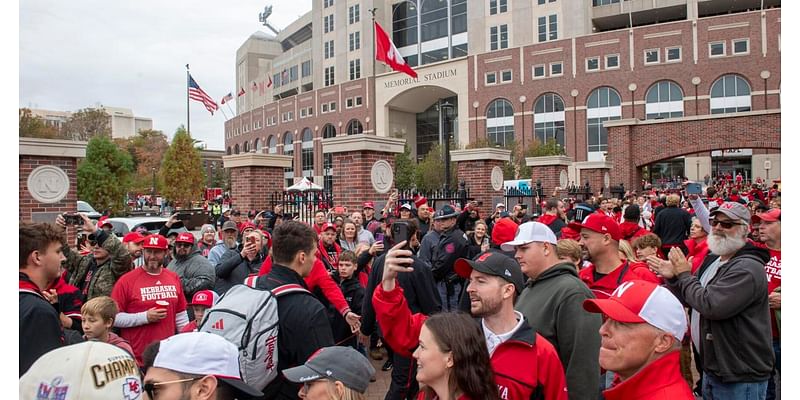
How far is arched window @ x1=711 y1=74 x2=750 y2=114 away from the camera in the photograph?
4150cm

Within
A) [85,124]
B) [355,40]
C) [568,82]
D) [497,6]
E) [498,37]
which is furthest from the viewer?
[355,40]

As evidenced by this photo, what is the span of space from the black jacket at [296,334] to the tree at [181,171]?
3431 cm

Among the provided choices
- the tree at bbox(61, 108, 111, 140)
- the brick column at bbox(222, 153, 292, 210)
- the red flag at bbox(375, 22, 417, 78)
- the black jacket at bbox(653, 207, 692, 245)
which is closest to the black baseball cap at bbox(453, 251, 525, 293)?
the black jacket at bbox(653, 207, 692, 245)

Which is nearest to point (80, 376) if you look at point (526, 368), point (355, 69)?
point (526, 368)

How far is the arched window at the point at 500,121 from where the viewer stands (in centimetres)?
5112

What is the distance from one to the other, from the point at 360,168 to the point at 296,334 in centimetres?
839

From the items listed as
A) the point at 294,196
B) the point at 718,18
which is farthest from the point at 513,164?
the point at 294,196

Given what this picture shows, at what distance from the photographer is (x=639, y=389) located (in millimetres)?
2359

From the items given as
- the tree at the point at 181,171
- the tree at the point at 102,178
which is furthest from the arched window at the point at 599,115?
the tree at the point at 102,178

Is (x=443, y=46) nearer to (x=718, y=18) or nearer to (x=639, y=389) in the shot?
(x=718, y=18)

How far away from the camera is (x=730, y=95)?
41.9 m

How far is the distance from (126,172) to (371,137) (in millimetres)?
21554

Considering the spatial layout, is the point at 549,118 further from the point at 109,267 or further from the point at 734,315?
A: the point at 734,315

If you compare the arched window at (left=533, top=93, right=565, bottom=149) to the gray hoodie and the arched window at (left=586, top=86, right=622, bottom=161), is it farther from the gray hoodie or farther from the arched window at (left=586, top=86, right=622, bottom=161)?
the gray hoodie
